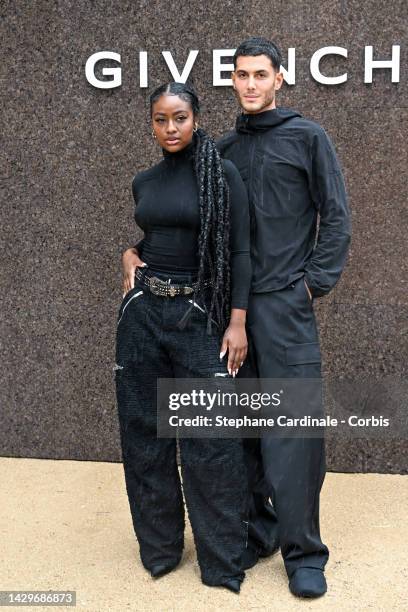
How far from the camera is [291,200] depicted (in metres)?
2.92

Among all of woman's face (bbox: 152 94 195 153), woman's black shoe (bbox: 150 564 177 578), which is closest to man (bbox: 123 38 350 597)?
woman's face (bbox: 152 94 195 153)

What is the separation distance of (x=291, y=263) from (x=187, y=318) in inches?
16.5

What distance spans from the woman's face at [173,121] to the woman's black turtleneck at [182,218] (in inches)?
2.6

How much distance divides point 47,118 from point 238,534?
2.45 metres

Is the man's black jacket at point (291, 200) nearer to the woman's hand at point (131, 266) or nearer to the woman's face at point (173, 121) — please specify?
the woman's face at point (173, 121)

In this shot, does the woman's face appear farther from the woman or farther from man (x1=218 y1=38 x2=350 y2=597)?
man (x1=218 y1=38 x2=350 y2=597)

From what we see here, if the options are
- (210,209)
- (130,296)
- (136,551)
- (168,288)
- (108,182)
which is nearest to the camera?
(210,209)

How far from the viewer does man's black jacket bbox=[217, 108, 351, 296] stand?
289 cm

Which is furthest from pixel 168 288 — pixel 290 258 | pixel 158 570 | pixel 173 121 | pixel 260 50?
pixel 158 570

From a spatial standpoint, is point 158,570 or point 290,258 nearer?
point 290,258

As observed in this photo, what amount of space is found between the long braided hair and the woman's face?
1.0 inches

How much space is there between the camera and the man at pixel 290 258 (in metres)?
2.89

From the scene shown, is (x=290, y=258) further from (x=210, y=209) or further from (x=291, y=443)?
(x=291, y=443)

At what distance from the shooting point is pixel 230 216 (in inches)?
112
